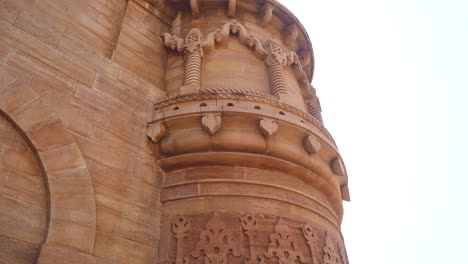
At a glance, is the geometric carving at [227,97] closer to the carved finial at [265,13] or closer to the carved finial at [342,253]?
the carved finial at [342,253]

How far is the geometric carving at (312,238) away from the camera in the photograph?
15.2 feet

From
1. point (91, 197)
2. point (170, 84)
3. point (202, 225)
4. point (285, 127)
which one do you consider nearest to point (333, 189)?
point (285, 127)

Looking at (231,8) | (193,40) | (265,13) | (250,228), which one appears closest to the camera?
(250,228)

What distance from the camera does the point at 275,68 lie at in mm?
6816

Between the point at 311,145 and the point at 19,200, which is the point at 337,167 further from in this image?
the point at 19,200

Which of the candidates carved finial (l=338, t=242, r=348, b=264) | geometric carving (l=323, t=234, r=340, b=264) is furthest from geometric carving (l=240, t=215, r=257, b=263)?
carved finial (l=338, t=242, r=348, b=264)

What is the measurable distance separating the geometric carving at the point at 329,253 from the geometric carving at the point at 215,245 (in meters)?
1.28

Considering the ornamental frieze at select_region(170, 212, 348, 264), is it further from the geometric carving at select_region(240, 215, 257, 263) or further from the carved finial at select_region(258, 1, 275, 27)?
the carved finial at select_region(258, 1, 275, 27)

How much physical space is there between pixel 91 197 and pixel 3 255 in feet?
3.26

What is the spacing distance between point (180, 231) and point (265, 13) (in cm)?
520

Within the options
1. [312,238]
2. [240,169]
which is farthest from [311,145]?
[312,238]

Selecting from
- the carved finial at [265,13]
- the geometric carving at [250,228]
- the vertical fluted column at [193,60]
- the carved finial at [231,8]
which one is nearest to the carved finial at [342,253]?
the geometric carving at [250,228]

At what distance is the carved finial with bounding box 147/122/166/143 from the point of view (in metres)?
5.21

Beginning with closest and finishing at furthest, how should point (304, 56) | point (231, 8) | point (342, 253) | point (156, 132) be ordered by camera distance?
1. point (156, 132)
2. point (342, 253)
3. point (231, 8)
4. point (304, 56)
